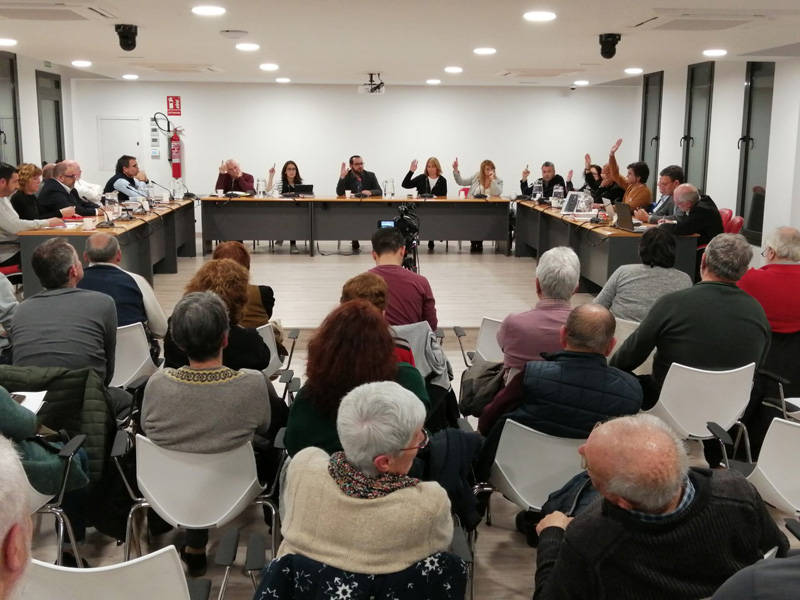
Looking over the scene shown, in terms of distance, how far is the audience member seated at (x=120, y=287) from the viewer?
4.11 m

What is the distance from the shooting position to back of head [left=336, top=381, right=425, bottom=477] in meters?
1.83

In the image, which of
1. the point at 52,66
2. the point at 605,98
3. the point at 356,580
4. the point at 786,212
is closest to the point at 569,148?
the point at 605,98

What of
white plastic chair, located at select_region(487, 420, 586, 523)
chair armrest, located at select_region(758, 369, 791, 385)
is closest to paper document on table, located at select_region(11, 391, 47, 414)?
white plastic chair, located at select_region(487, 420, 586, 523)

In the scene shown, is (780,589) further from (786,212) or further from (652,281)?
(786,212)

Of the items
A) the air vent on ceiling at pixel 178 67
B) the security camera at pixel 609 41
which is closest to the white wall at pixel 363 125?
the air vent on ceiling at pixel 178 67

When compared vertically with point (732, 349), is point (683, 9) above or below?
above

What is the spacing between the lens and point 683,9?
16.9ft

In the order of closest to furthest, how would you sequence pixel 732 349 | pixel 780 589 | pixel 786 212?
pixel 780 589 → pixel 732 349 → pixel 786 212

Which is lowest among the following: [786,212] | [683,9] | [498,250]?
[498,250]

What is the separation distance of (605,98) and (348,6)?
964cm

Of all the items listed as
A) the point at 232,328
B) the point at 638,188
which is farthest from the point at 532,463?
the point at 638,188

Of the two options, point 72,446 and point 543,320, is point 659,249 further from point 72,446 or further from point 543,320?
point 72,446

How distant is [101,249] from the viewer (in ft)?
13.8

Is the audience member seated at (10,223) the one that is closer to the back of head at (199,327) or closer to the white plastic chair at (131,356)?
the white plastic chair at (131,356)
